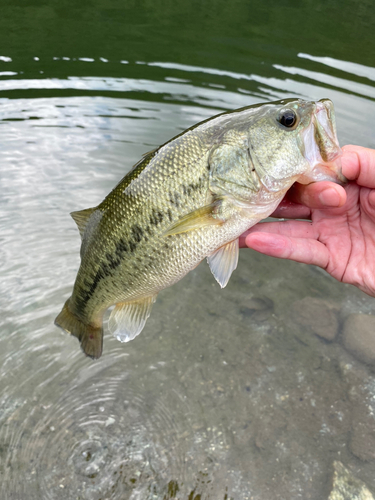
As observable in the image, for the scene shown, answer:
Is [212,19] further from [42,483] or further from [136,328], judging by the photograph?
[42,483]

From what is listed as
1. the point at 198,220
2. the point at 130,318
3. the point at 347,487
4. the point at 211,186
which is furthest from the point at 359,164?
the point at 347,487

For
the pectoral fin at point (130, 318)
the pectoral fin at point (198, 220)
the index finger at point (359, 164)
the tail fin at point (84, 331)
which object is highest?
the index finger at point (359, 164)

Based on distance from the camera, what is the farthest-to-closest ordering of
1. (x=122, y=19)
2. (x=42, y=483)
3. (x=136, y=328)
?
(x=122, y=19) → (x=42, y=483) → (x=136, y=328)

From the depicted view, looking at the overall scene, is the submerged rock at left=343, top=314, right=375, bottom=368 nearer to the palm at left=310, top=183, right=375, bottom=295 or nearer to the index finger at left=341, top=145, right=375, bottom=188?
the palm at left=310, top=183, right=375, bottom=295

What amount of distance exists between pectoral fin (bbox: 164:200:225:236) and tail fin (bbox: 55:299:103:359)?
1.04 m

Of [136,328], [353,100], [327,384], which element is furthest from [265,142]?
[353,100]

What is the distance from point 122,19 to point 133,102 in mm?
4127

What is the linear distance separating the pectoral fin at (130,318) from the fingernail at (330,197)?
1.23m

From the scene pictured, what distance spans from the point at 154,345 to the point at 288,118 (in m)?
2.54

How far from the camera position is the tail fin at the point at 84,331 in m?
2.82

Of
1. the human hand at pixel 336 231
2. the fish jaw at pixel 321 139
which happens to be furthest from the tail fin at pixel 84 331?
the fish jaw at pixel 321 139

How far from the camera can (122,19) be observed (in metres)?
9.19

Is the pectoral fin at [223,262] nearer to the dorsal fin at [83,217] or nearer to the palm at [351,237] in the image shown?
the palm at [351,237]

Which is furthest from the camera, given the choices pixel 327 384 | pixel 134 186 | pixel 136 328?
pixel 327 384
